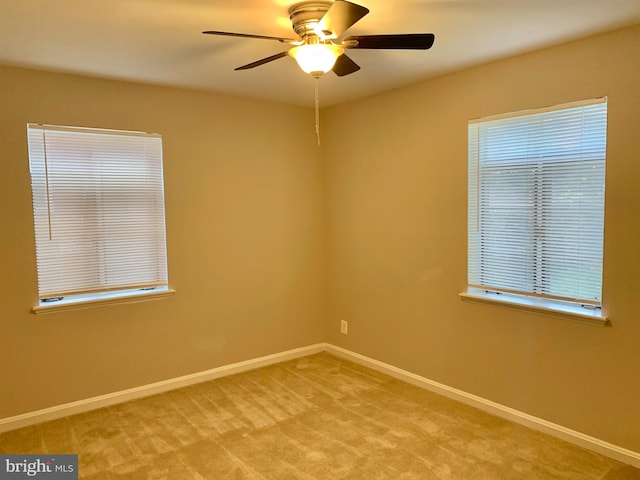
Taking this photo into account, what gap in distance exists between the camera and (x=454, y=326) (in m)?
3.47

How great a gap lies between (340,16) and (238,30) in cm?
83

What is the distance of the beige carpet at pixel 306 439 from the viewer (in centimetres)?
259

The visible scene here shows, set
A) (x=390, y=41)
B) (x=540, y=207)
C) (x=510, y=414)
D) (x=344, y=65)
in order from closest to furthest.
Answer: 1. (x=390, y=41)
2. (x=344, y=65)
3. (x=540, y=207)
4. (x=510, y=414)

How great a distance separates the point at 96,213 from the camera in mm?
3393

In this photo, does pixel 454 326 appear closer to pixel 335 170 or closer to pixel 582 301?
pixel 582 301

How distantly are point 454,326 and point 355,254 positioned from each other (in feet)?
3.95

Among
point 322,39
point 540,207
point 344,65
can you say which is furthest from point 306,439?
point 322,39

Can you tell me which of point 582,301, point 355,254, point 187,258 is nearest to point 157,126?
point 187,258

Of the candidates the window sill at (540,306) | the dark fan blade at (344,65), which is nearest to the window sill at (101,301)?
the dark fan blade at (344,65)

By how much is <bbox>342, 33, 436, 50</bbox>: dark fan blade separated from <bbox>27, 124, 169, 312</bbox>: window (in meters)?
2.14

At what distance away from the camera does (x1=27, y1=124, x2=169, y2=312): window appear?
320 centimetres

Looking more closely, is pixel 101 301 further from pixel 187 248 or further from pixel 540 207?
pixel 540 207

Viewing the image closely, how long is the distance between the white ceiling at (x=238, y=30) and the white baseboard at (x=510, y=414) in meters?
2.39

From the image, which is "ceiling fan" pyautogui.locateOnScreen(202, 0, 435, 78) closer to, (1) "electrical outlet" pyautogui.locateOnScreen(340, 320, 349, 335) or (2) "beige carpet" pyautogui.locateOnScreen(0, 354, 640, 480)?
(2) "beige carpet" pyautogui.locateOnScreen(0, 354, 640, 480)
